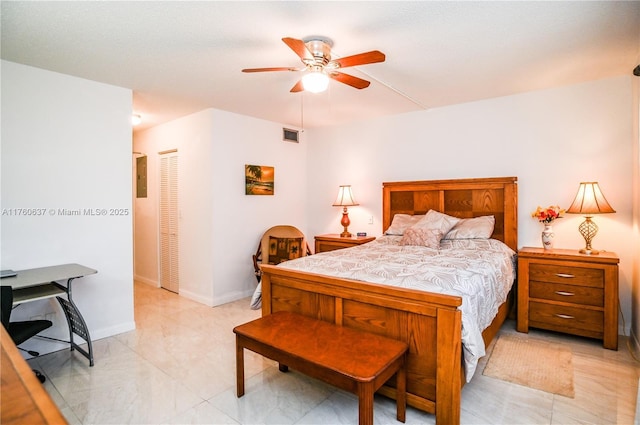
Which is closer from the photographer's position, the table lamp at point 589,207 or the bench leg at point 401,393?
the bench leg at point 401,393

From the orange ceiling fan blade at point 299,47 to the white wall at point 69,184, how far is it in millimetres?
2203

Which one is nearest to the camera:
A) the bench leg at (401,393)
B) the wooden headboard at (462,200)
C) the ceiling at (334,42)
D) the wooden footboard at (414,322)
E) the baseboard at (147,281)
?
the wooden footboard at (414,322)

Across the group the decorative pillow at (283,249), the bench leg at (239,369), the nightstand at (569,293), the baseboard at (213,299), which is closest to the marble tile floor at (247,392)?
the bench leg at (239,369)

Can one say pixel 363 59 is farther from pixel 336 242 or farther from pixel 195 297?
pixel 195 297

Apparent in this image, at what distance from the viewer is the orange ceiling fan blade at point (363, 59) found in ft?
6.99

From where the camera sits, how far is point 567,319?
10.1ft

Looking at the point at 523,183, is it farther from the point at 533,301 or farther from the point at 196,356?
the point at 196,356

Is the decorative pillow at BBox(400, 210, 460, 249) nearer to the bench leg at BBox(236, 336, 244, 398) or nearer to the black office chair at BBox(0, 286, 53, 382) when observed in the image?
the bench leg at BBox(236, 336, 244, 398)

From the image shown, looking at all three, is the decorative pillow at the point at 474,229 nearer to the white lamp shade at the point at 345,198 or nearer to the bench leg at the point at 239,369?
the white lamp shade at the point at 345,198

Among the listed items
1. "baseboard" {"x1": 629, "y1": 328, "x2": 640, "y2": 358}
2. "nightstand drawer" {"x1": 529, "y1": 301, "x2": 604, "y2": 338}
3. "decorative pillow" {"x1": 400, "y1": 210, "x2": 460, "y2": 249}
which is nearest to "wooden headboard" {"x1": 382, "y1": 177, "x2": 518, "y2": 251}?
"decorative pillow" {"x1": 400, "y1": 210, "x2": 460, "y2": 249}

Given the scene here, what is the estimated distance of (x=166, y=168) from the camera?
4.91 meters

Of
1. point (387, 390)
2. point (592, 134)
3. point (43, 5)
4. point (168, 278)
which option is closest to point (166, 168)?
point (168, 278)

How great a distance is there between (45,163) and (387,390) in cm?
335
